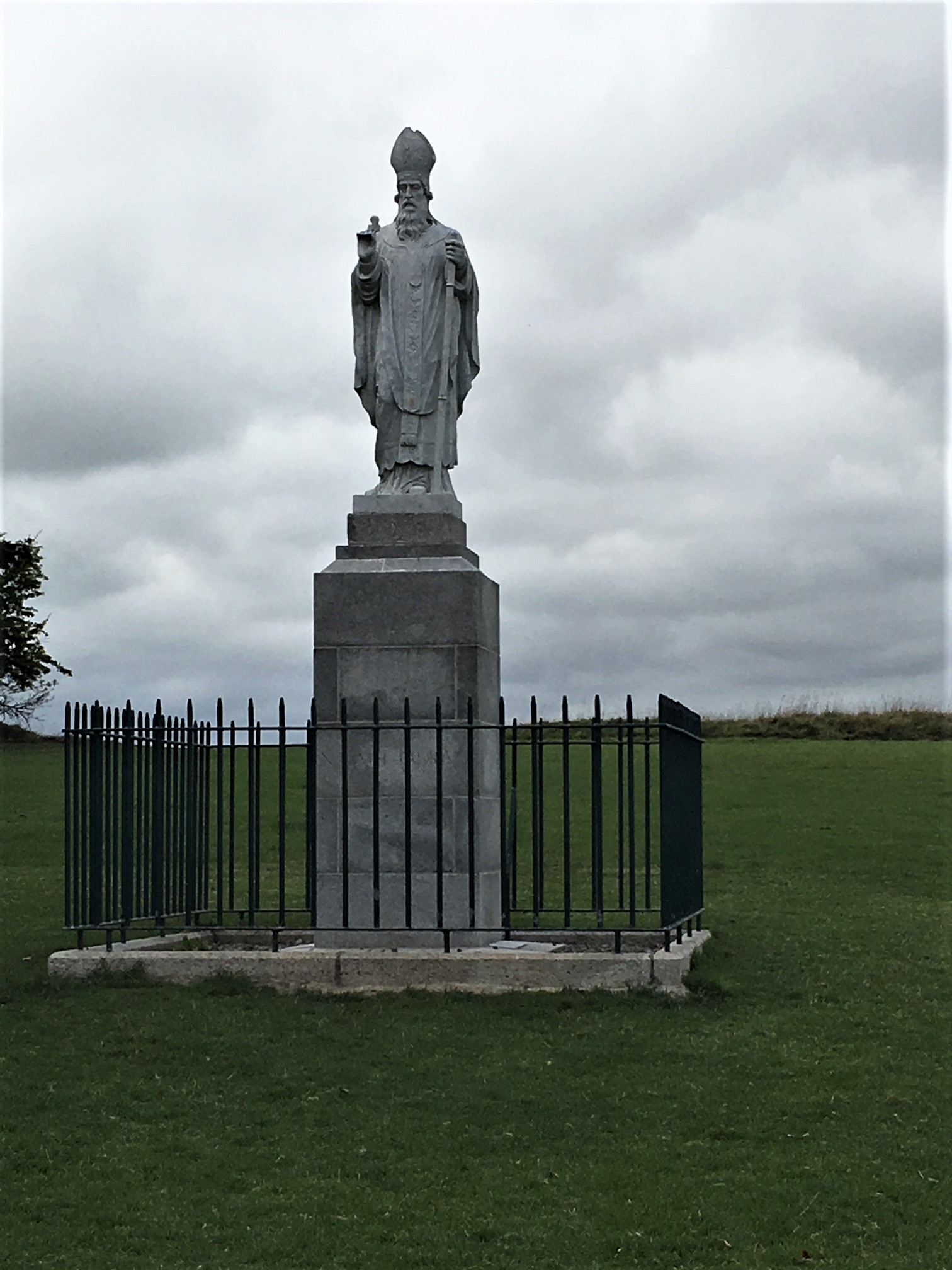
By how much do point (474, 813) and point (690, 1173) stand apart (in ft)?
15.7

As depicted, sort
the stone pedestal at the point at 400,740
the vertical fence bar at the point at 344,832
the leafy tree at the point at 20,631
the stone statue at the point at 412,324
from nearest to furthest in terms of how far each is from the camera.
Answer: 1. the vertical fence bar at the point at 344,832
2. the stone pedestal at the point at 400,740
3. the stone statue at the point at 412,324
4. the leafy tree at the point at 20,631

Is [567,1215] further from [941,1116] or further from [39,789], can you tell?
Answer: [39,789]

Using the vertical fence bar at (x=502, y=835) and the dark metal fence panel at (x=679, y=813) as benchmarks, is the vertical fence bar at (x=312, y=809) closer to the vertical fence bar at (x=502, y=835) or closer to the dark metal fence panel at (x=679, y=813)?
the vertical fence bar at (x=502, y=835)

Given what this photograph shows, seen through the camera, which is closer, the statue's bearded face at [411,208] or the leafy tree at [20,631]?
the statue's bearded face at [411,208]

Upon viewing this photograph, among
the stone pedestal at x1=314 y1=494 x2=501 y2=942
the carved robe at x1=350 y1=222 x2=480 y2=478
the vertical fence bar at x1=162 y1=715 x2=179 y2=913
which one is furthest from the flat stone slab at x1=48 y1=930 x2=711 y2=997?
the carved robe at x1=350 y1=222 x2=480 y2=478

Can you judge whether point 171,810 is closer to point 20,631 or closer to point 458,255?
point 458,255

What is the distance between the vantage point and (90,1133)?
8133 mm

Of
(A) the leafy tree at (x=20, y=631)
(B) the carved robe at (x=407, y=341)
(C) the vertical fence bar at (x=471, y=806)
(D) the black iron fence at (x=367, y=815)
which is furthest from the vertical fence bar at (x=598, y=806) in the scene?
(A) the leafy tree at (x=20, y=631)

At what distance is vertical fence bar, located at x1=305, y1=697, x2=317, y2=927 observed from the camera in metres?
12.1

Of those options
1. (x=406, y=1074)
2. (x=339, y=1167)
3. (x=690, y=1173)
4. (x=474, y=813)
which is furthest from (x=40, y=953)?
(x=690, y=1173)

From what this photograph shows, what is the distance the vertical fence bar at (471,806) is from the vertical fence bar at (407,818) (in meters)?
0.45

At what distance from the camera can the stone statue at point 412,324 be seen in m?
13.0

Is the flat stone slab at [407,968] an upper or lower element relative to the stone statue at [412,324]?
lower

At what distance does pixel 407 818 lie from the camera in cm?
1161
